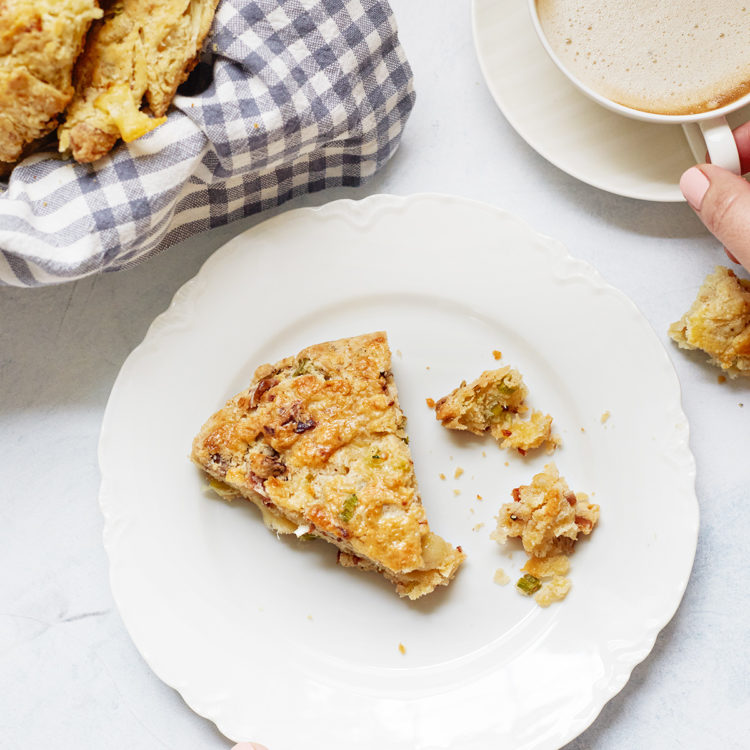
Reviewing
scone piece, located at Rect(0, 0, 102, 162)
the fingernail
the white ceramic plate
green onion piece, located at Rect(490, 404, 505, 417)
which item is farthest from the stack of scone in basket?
the fingernail

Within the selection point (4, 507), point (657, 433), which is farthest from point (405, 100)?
point (4, 507)

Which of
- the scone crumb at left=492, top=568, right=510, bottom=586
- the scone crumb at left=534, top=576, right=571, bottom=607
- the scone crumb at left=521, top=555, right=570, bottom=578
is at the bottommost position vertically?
the scone crumb at left=534, top=576, right=571, bottom=607

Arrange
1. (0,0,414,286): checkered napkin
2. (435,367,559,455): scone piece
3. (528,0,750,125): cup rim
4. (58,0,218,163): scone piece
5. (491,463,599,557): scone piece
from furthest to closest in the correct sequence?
(435,367,559,455): scone piece → (491,463,599,557): scone piece → (528,0,750,125): cup rim → (0,0,414,286): checkered napkin → (58,0,218,163): scone piece

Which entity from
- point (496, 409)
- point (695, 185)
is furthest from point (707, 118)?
point (496, 409)

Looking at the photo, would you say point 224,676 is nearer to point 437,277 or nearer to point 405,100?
point 437,277

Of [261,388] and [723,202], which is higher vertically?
[723,202]

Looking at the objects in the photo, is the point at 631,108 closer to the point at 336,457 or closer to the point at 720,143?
the point at 720,143

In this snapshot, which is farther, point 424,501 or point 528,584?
point 424,501

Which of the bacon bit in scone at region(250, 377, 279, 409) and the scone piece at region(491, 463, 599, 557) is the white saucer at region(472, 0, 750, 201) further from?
the bacon bit in scone at region(250, 377, 279, 409)
